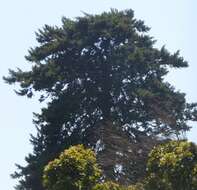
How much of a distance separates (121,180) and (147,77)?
1508 centimetres

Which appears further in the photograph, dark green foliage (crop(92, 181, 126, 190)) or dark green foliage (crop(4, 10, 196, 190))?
dark green foliage (crop(4, 10, 196, 190))

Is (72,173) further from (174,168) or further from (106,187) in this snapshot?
(174,168)

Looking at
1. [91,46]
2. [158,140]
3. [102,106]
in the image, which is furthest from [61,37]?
[158,140]

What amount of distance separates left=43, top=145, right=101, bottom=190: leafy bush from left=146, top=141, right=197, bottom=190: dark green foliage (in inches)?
84.4

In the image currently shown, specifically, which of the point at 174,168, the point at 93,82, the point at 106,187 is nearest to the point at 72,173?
the point at 106,187

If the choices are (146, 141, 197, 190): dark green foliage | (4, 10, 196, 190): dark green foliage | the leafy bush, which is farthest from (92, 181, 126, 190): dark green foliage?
(4, 10, 196, 190): dark green foliage

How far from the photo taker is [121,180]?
111ft

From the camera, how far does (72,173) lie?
19.3 metres

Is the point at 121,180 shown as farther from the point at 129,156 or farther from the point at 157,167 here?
the point at 157,167

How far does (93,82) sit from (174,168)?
26580mm

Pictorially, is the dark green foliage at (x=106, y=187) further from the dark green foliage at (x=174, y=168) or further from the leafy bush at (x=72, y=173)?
the dark green foliage at (x=174, y=168)

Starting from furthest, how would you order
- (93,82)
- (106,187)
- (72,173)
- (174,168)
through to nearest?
(93,82), (106,187), (174,168), (72,173)

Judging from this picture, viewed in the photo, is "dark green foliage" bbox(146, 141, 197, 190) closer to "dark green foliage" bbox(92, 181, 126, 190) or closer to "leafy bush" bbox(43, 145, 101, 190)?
"dark green foliage" bbox(92, 181, 126, 190)

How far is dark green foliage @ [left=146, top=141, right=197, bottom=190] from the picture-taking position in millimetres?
19516
